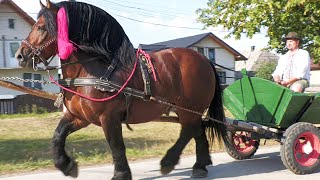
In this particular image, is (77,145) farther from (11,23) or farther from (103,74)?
(11,23)

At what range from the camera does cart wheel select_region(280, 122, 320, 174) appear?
6.07 m

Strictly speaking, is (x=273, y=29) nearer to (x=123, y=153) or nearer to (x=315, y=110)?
(x=315, y=110)

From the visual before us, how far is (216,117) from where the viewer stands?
6465 mm

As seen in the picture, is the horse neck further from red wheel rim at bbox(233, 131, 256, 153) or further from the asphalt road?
red wheel rim at bbox(233, 131, 256, 153)

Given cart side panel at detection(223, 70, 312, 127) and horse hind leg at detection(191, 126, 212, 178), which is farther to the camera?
cart side panel at detection(223, 70, 312, 127)

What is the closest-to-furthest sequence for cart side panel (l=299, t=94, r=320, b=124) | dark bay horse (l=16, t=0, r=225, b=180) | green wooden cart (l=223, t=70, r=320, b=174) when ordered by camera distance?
dark bay horse (l=16, t=0, r=225, b=180) < green wooden cart (l=223, t=70, r=320, b=174) < cart side panel (l=299, t=94, r=320, b=124)

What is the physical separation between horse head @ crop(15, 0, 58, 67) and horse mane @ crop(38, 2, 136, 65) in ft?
0.04

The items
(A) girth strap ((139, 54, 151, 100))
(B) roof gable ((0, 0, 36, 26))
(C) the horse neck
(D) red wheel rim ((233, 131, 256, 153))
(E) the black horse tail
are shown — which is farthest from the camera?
(B) roof gable ((0, 0, 36, 26))

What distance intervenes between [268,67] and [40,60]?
44.1 metres

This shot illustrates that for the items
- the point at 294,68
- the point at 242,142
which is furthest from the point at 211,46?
the point at 294,68

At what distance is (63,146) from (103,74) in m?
1.12

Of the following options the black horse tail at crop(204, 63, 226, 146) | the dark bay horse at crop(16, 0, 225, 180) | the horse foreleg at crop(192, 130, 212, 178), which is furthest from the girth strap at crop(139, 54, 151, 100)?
the black horse tail at crop(204, 63, 226, 146)

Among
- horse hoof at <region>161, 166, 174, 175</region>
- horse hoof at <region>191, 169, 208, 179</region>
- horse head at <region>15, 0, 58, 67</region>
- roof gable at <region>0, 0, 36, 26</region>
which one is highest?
roof gable at <region>0, 0, 36, 26</region>

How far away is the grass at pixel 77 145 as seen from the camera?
24.5 feet
